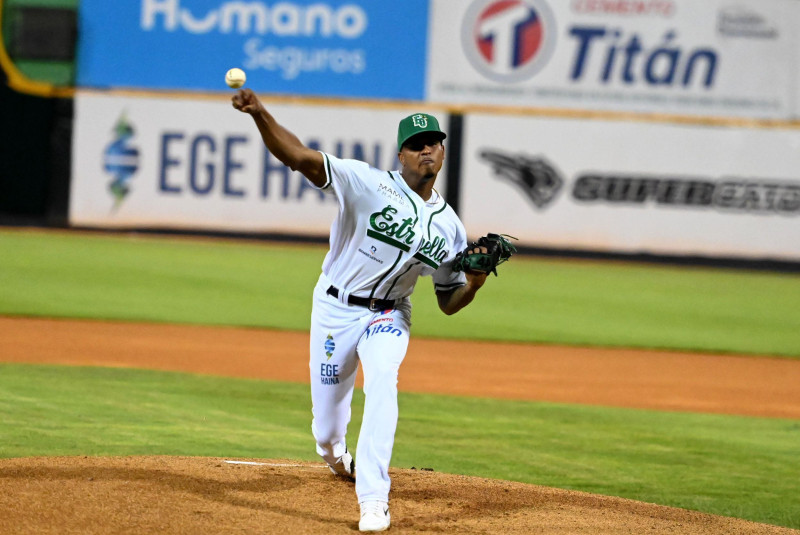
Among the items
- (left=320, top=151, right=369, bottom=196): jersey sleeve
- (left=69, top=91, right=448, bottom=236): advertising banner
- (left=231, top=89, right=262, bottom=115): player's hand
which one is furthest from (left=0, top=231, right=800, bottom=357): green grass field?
(left=231, top=89, right=262, bottom=115): player's hand

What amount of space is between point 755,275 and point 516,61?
17.7 ft

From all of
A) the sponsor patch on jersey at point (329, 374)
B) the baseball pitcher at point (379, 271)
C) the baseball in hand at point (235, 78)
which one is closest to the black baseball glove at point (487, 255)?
the baseball pitcher at point (379, 271)

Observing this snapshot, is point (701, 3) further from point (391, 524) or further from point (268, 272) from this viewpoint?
point (391, 524)

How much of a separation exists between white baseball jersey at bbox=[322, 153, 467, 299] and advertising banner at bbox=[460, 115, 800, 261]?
13.8 meters

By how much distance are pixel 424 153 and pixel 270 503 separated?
1.80m

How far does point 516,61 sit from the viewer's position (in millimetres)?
19594

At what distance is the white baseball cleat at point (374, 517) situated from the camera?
490 cm

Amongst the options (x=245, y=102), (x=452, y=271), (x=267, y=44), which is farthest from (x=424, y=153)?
(x=267, y=44)

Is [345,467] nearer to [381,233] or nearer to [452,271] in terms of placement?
[452,271]

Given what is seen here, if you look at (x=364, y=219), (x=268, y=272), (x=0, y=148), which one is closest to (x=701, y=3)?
(x=268, y=272)

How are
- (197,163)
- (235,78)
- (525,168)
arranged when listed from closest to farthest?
(235,78) → (197,163) → (525,168)

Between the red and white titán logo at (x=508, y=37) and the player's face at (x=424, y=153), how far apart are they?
14.5 m

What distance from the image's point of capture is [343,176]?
5.14 m

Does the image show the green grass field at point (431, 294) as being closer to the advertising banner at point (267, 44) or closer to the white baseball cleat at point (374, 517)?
the advertising banner at point (267, 44)
